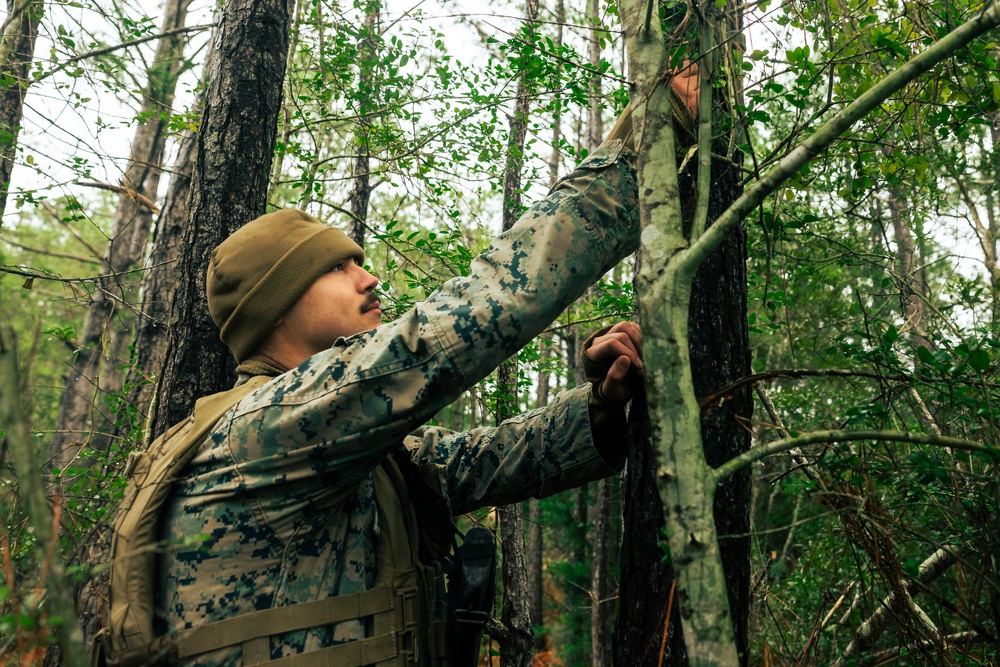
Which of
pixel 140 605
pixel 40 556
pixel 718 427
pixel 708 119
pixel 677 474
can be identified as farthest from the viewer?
pixel 718 427

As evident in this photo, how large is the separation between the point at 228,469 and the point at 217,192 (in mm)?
2080

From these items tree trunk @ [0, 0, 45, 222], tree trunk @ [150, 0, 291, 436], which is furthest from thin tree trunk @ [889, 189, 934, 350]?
tree trunk @ [0, 0, 45, 222]

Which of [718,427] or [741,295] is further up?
[741,295]

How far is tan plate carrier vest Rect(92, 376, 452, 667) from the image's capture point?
1992mm

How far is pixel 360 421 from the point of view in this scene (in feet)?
6.28

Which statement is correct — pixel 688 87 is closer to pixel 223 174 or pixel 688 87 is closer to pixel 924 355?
pixel 924 355

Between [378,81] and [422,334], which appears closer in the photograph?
[422,334]

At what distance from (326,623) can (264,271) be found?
45.9 inches

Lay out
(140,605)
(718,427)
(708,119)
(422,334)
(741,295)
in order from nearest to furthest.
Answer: (708,119)
(422,334)
(140,605)
(718,427)
(741,295)

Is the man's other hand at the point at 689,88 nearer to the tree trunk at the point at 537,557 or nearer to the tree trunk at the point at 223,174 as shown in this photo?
the tree trunk at the point at 223,174

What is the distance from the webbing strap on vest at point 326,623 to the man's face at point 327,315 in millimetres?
866

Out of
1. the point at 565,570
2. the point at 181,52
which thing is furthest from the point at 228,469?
the point at 565,570

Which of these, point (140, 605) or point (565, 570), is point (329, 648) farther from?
point (565, 570)

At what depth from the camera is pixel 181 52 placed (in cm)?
1359
